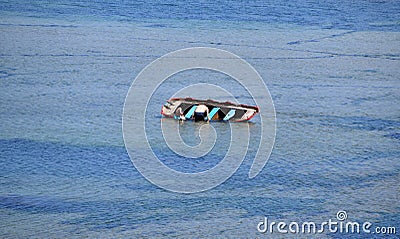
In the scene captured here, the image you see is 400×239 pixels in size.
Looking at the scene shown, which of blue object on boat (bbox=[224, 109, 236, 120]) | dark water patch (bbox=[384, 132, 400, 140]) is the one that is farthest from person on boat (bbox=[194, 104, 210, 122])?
dark water patch (bbox=[384, 132, 400, 140])

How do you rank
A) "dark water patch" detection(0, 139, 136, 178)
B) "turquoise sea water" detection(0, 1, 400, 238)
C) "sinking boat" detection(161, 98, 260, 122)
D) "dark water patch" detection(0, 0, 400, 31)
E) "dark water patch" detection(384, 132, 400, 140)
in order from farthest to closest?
"dark water patch" detection(0, 0, 400, 31)
"sinking boat" detection(161, 98, 260, 122)
"dark water patch" detection(384, 132, 400, 140)
"dark water patch" detection(0, 139, 136, 178)
"turquoise sea water" detection(0, 1, 400, 238)

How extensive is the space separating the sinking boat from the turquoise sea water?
16 cm

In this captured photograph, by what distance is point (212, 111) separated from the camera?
955 centimetres

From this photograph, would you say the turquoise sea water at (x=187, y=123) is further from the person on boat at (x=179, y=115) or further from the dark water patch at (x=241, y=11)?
the person on boat at (x=179, y=115)

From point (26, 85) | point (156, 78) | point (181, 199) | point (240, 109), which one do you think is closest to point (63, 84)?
point (26, 85)

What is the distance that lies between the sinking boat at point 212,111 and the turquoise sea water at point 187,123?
16 cm

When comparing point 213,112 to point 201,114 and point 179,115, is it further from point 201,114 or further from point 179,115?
point 179,115

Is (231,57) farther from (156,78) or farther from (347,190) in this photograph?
(347,190)

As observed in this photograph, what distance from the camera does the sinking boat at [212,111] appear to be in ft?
31.1

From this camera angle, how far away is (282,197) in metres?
7.39

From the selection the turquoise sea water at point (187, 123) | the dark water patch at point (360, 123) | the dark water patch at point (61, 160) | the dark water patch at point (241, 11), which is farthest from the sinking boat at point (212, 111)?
the dark water patch at point (241, 11)

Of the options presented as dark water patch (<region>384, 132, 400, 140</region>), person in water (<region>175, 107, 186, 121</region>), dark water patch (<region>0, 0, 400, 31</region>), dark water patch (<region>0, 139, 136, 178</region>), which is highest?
dark water patch (<region>0, 0, 400, 31</region>)

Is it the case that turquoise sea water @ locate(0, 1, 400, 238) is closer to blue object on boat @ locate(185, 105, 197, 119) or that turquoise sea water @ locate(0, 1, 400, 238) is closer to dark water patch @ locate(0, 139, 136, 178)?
dark water patch @ locate(0, 139, 136, 178)

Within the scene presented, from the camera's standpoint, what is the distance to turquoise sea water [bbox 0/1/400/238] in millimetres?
7043
